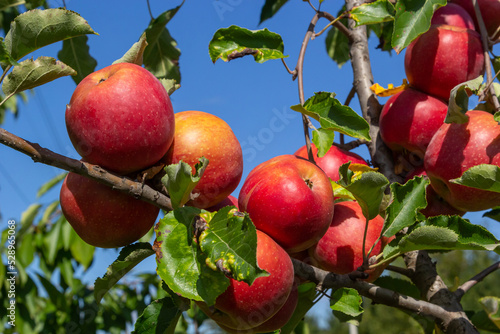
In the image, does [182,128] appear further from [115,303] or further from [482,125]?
[115,303]

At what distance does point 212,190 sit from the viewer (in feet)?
2.68

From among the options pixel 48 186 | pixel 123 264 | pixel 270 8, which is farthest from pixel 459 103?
pixel 48 186

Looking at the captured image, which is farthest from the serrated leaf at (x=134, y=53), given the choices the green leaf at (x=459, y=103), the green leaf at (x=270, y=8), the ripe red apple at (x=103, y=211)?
the green leaf at (x=270, y=8)

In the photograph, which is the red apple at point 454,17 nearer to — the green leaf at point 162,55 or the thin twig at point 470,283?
the thin twig at point 470,283

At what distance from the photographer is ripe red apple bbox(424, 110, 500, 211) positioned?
92cm

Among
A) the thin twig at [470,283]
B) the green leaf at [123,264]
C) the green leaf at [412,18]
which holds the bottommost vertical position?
the thin twig at [470,283]

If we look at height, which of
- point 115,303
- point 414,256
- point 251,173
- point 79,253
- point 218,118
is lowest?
point 115,303

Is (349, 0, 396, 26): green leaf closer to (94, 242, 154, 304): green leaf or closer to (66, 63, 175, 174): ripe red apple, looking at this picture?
(66, 63, 175, 174): ripe red apple

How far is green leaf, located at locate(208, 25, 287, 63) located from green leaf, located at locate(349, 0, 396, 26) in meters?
0.23

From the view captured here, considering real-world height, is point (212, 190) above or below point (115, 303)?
above

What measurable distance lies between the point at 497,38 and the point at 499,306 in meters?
0.68

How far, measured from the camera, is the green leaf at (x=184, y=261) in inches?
25.3

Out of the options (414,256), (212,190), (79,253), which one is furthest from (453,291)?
(79,253)

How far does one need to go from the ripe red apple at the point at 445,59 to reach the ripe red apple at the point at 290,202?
1.50 ft
